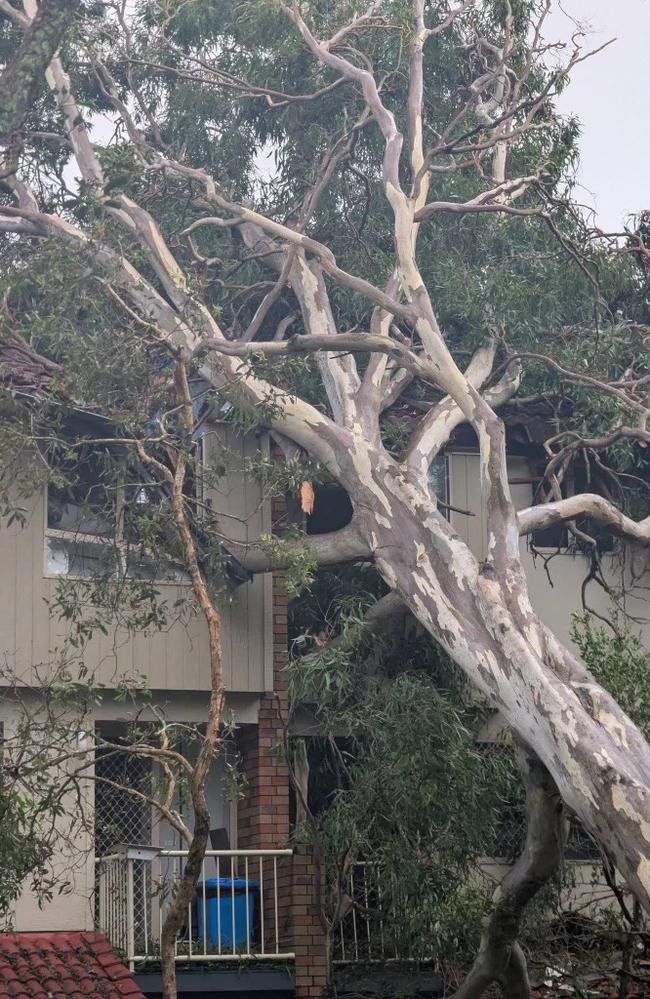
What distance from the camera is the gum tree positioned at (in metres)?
11.7

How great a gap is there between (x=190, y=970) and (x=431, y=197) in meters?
8.56

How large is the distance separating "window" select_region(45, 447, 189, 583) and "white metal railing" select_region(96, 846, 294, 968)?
2698 millimetres

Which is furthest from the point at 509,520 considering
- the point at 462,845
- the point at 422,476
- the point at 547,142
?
the point at 547,142

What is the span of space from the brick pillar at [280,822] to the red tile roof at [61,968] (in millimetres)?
2102

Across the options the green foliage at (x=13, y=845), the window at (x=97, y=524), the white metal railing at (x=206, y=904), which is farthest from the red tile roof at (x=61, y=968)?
the window at (x=97, y=524)

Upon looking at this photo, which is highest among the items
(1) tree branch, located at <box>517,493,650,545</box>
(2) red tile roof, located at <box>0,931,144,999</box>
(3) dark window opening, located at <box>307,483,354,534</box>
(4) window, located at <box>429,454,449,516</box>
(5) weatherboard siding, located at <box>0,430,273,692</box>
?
(4) window, located at <box>429,454,449,516</box>

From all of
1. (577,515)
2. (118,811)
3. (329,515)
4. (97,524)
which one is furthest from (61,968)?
(329,515)

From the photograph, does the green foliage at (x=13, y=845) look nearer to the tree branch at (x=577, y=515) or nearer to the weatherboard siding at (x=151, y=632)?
the weatherboard siding at (x=151, y=632)

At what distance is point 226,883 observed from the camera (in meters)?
15.3

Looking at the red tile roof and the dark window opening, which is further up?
the dark window opening

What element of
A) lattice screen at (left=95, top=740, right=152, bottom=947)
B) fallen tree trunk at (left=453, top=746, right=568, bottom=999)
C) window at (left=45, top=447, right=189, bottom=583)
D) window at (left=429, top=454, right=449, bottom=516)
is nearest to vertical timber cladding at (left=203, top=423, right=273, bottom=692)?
window at (left=45, top=447, right=189, bottom=583)

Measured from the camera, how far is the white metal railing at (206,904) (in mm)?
13969

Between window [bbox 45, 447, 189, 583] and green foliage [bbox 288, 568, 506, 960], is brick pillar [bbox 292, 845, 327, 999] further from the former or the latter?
window [bbox 45, 447, 189, 583]

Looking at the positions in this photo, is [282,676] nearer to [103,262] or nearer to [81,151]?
[103,262]
